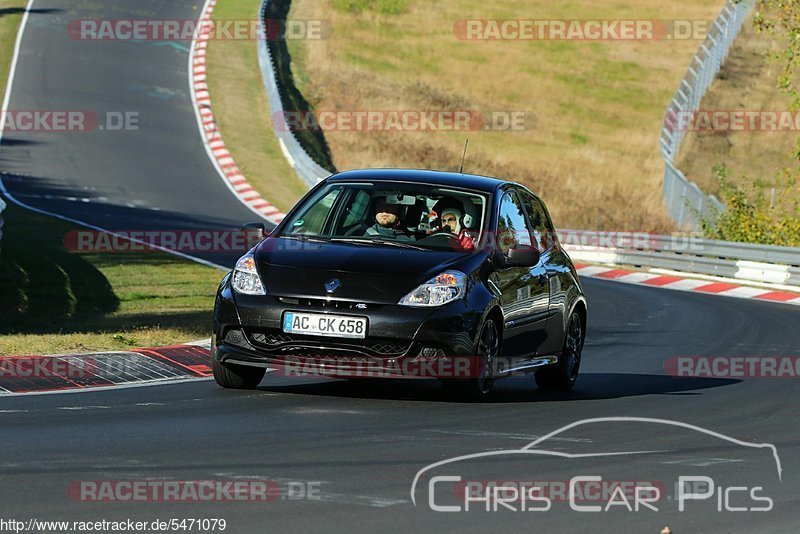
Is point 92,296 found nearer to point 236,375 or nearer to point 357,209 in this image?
point 357,209

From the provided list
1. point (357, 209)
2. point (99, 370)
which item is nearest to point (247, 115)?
point (99, 370)

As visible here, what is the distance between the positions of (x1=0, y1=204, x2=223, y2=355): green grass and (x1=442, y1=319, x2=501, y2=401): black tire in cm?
356

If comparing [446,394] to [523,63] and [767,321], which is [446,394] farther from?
[523,63]

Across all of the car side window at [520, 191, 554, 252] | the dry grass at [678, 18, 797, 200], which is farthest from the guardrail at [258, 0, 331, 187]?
the car side window at [520, 191, 554, 252]

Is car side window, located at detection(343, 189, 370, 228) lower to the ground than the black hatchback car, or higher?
higher

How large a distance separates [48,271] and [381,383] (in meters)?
12.3

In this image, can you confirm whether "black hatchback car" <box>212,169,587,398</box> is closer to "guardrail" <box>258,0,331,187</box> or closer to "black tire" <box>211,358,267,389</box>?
"black tire" <box>211,358,267,389</box>

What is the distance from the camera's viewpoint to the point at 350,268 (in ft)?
32.7

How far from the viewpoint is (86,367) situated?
1127 centimetres

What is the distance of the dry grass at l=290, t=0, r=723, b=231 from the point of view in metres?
46.8

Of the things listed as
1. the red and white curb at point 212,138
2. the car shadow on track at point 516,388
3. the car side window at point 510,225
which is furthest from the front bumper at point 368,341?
the red and white curb at point 212,138

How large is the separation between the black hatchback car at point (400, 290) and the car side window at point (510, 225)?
0.06ft

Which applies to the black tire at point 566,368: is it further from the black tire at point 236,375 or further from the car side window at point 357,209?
the black tire at point 236,375

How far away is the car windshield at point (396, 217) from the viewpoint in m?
10.8
